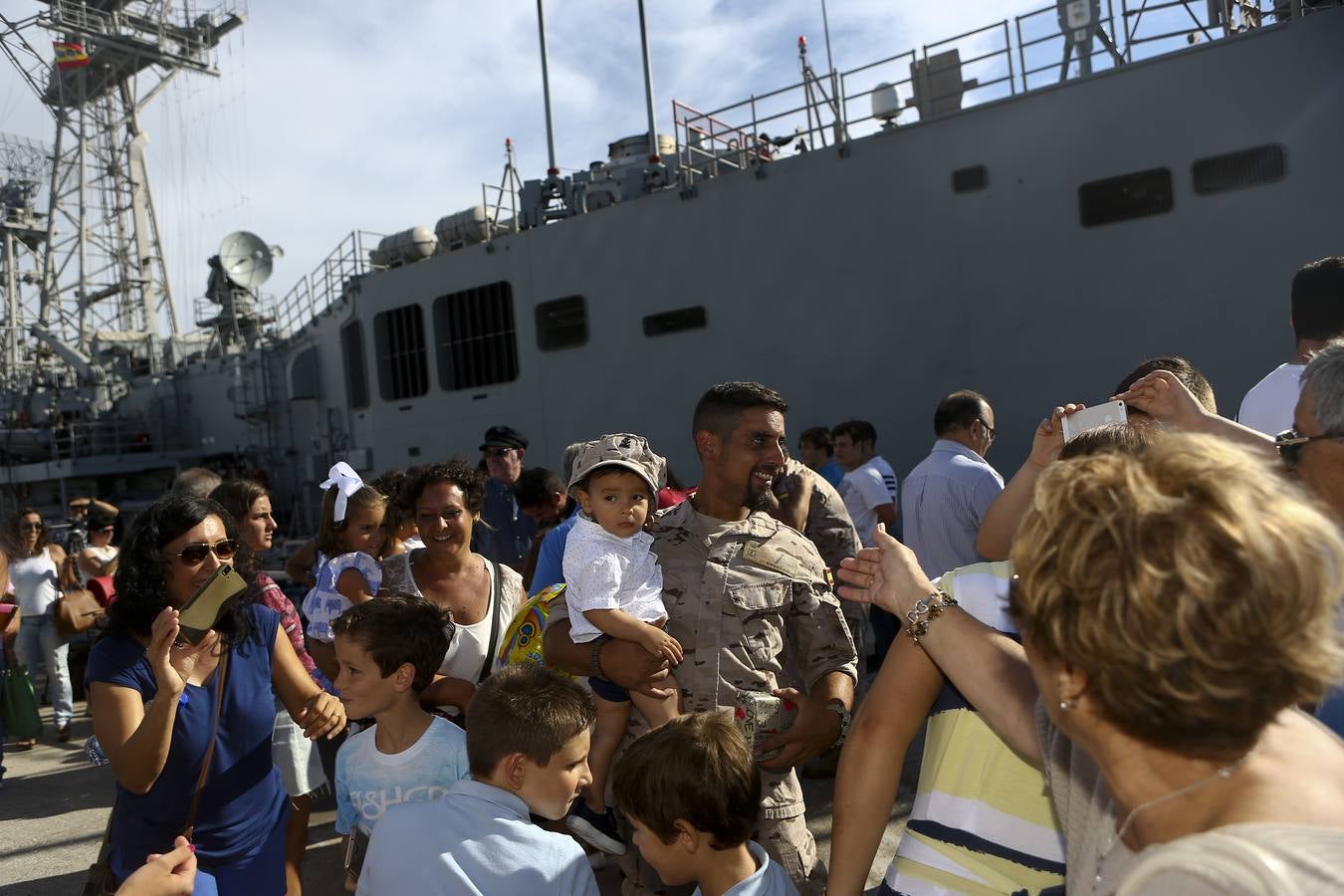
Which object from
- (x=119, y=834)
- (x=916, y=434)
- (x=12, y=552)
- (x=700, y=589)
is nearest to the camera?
(x=119, y=834)

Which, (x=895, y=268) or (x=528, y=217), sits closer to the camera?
(x=895, y=268)

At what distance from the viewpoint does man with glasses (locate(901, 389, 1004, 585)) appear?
181 inches

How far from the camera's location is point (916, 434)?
951cm

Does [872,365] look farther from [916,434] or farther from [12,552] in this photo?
[12,552]

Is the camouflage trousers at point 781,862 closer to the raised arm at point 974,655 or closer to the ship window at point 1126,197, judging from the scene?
the raised arm at point 974,655

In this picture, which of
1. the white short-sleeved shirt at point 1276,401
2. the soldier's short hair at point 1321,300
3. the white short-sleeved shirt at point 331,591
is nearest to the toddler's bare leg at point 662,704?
the white short-sleeved shirt at point 331,591

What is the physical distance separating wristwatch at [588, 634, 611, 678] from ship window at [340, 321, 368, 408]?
13.6 meters

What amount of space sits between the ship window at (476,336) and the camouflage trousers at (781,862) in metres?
10.4

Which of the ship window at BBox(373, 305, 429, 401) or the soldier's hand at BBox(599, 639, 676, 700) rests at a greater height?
the ship window at BBox(373, 305, 429, 401)

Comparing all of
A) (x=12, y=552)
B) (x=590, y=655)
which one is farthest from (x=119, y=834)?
(x=12, y=552)

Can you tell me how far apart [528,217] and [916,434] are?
6.29m

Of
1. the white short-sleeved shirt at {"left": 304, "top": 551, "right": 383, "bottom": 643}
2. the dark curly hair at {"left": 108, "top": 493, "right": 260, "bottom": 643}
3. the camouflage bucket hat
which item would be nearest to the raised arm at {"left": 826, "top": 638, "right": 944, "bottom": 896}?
the camouflage bucket hat

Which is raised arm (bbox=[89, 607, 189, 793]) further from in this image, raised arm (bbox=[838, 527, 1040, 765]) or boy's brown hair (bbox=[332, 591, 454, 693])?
raised arm (bbox=[838, 527, 1040, 765])

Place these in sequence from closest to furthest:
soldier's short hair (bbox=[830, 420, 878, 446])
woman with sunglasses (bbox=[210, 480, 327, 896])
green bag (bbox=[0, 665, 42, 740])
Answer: woman with sunglasses (bbox=[210, 480, 327, 896]), green bag (bbox=[0, 665, 42, 740]), soldier's short hair (bbox=[830, 420, 878, 446])
